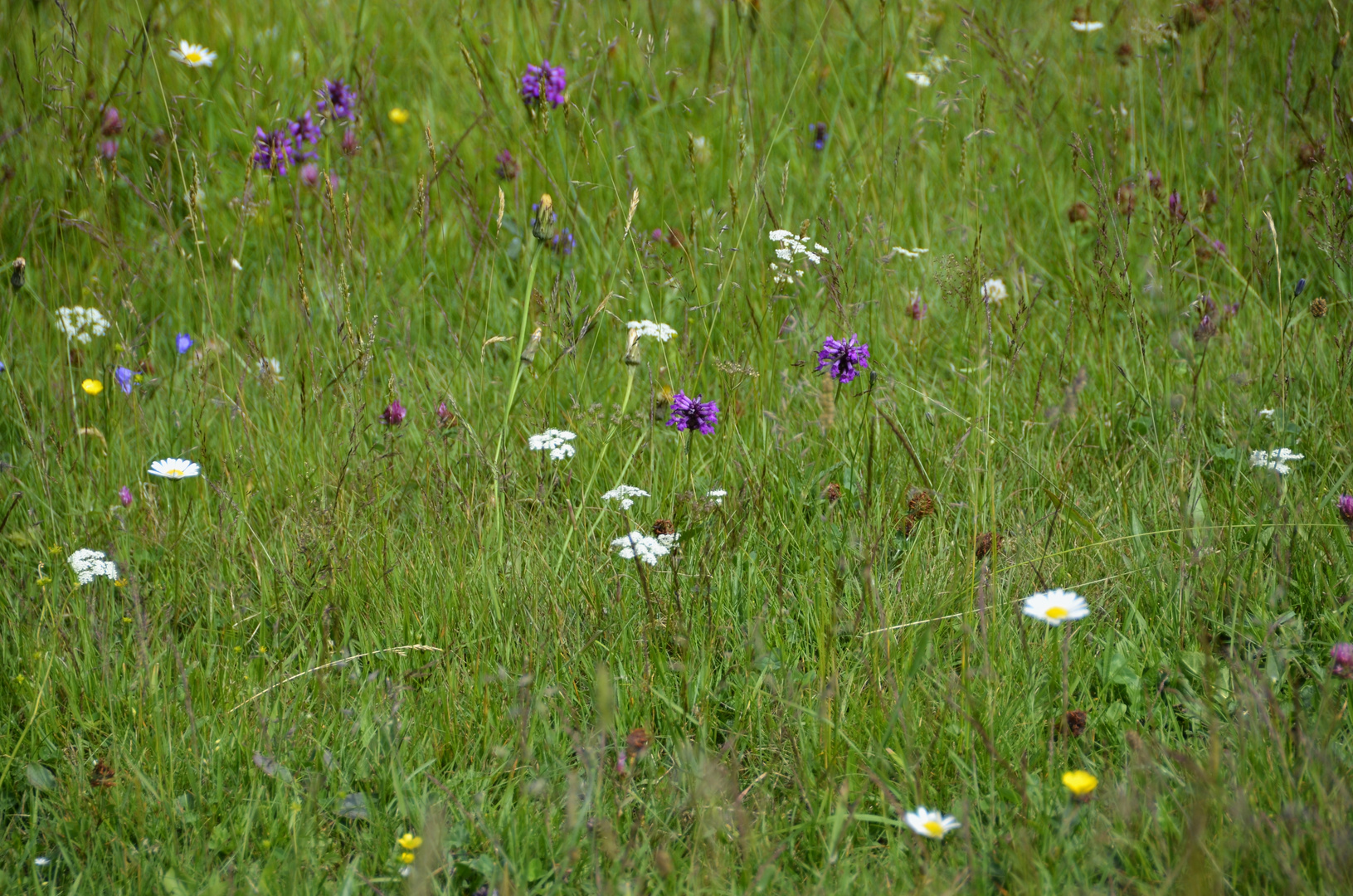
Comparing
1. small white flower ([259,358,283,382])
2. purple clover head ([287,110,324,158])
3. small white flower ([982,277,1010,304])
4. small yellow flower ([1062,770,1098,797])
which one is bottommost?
small white flower ([982,277,1010,304])

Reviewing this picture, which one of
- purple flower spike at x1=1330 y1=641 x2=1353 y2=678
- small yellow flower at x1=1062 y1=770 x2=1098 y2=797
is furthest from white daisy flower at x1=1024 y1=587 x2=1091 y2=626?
purple flower spike at x1=1330 y1=641 x2=1353 y2=678

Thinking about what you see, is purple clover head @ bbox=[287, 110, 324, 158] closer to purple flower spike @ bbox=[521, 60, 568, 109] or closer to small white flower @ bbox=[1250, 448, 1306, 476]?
purple flower spike @ bbox=[521, 60, 568, 109]

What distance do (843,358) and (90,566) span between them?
138 cm

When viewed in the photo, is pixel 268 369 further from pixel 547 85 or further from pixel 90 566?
pixel 547 85

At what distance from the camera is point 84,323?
8.32ft

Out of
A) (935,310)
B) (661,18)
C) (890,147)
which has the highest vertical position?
(661,18)

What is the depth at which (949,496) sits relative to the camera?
1.93 metres

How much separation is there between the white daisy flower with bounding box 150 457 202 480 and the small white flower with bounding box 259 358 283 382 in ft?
1.24

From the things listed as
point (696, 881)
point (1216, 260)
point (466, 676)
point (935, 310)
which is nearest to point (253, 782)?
point (466, 676)

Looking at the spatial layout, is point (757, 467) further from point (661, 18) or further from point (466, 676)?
point (661, 18)

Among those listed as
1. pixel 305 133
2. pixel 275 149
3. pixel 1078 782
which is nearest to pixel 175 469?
pixel 275 149

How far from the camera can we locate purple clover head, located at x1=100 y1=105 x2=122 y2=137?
10.1 ft

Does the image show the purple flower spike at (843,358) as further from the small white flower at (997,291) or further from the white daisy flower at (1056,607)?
the small white flower at (997,291)

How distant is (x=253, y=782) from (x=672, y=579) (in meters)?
0.65
